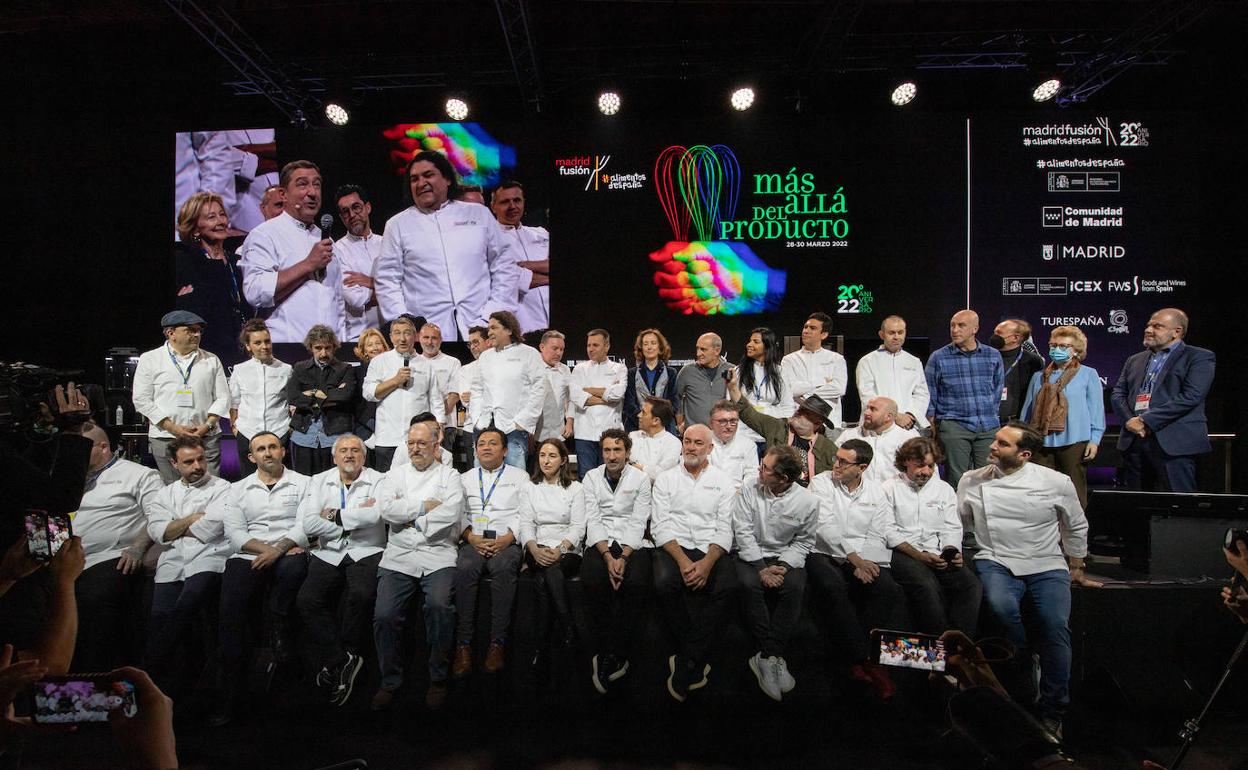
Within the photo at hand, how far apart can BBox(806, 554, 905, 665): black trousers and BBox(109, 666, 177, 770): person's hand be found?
288 centimetres

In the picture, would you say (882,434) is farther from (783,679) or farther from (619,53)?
(619,53)

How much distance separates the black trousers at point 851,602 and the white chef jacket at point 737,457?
0.90m

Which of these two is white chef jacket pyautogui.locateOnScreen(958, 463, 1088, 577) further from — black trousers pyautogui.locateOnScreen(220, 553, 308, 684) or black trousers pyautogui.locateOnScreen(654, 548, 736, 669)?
black trousers pyautogui.locateOnScreen(220, 553, 308, 684)

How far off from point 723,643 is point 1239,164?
7.68 metres

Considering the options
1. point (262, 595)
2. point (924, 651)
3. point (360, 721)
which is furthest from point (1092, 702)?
point (262, 595)

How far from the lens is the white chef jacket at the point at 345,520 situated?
3.62 m

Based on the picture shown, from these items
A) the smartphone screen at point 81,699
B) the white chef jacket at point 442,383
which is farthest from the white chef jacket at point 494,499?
the smartphone screen at point 81,699

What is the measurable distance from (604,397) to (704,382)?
807 millimetres

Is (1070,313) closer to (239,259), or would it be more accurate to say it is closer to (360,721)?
(360,721)

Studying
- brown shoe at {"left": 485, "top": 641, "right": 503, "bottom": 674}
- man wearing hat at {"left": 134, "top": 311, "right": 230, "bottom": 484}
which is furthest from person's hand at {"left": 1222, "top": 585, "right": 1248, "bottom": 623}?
man wearing hat at {"left": 134, "top": 311, "right": 230, "bottom": 484}

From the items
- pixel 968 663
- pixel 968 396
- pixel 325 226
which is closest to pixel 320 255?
pixel 325 226

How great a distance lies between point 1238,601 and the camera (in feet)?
7.52

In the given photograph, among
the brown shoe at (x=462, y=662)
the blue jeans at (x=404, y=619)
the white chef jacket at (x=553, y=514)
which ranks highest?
the white chef jacket at (x=553, y=514)

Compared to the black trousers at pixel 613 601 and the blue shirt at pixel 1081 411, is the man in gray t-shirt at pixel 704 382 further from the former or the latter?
the blue shirt at pixel 1081 411
